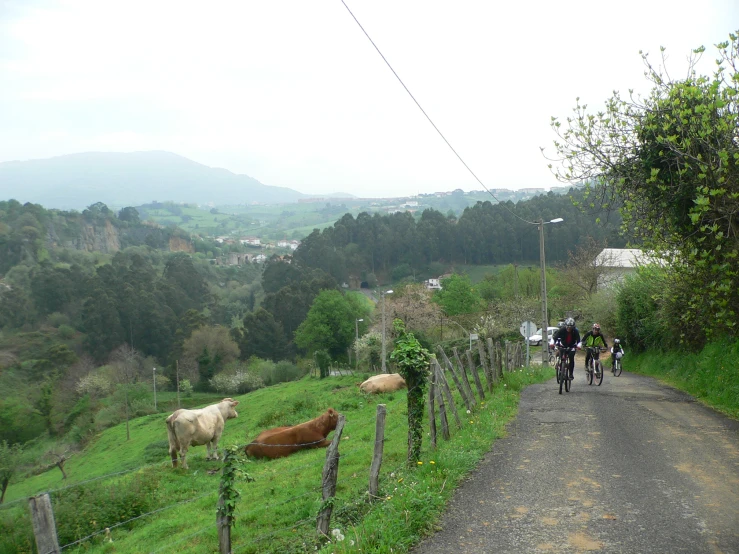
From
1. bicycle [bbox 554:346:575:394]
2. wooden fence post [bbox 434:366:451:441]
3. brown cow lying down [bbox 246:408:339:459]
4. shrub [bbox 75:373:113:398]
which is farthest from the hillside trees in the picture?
wooden fence post [bbox 434:366:451:441]

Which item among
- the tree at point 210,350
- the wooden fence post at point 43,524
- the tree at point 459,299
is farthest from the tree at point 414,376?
the tree at point 210,350

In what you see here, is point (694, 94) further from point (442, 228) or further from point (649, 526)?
point (442, 228)

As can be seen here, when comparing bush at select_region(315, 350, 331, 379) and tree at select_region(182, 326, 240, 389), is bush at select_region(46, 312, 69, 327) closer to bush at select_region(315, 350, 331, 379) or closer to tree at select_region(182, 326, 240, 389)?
tree at select_region(182, 326, 240, 389)

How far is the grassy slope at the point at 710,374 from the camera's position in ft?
45.8

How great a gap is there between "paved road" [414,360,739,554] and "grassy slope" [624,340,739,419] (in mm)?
1688

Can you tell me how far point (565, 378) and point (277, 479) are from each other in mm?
8358

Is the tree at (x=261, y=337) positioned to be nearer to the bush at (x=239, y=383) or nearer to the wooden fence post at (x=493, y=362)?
the bush at (x=239, y=383)

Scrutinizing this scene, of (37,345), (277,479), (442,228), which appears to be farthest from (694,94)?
(442,228)

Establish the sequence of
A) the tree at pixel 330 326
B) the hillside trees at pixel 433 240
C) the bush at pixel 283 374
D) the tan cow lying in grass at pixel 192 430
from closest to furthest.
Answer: the tan cow lying in grass at pixel 192 430
the tree at pixel 330 326
the bush at pixel 283 374
the hillside trees at pixel 433 240

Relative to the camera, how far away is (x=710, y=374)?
16.6 meters

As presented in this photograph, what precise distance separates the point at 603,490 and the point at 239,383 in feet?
223

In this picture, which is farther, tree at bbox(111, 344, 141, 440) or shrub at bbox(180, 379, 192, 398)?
tree at bbox(111, 344, 141, 440)

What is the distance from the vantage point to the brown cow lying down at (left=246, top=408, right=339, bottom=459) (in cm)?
1652

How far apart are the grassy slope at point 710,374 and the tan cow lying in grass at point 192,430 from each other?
518 inches
